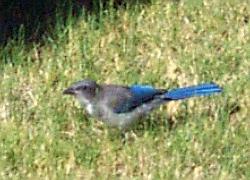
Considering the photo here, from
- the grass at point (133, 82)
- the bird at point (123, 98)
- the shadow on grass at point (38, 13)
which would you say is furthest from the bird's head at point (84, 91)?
the shadow on grass at point (38, 13)

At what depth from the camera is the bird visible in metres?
6.72

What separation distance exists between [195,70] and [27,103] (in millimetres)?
1033

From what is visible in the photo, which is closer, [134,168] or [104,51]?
[134,168]

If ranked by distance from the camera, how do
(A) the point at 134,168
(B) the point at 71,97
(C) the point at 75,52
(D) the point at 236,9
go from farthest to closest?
(D) the point at 236,9 → (C) the point at 75,52 → (B) the point at 71,97 → (A) the point at 134,168

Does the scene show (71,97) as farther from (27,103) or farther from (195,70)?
(195,70)

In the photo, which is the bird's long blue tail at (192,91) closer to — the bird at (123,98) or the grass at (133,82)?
the bird at (123,98)

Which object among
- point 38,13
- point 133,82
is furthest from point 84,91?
point 38,13

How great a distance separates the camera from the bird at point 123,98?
6.72 m

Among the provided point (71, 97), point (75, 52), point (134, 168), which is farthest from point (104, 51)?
point (134, 168)

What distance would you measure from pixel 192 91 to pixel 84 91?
59cm

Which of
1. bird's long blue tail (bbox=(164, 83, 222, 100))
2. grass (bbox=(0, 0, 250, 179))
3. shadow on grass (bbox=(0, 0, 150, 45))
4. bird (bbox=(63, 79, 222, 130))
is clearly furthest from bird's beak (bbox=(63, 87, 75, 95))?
shadow on grass (bbox=(0, 0, 150, 45))

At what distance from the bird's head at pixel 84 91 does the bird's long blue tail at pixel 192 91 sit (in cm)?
40

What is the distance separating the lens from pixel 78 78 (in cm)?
731

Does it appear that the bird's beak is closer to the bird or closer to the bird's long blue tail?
the bird
